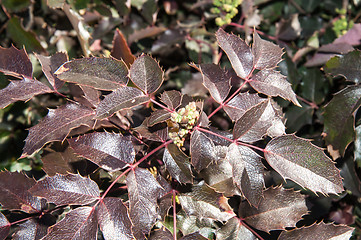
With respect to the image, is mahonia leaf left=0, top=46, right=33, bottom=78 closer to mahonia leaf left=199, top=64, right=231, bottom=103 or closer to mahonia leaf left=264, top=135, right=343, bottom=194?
mahonia leaf left=199, top=64, right=231, bottom=103

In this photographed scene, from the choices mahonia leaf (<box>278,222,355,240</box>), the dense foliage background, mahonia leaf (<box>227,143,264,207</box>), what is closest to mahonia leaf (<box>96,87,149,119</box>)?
mahonia leaf (<box>227,143,264,207</box>)

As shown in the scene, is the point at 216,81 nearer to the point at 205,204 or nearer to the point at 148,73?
the point at 148,73

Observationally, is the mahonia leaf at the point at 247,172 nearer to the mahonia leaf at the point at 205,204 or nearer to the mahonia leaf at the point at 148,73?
the mahonia leaf at the point at 205,204

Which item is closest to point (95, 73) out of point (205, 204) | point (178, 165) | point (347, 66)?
point (178, 165)

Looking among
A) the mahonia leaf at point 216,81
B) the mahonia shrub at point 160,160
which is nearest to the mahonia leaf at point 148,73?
the mahonia shrub at point 160,160

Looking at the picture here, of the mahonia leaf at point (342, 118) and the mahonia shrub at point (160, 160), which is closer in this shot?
the mahonia shrub at point (160, 160)

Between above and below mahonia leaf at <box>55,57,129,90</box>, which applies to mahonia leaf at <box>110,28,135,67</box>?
below
